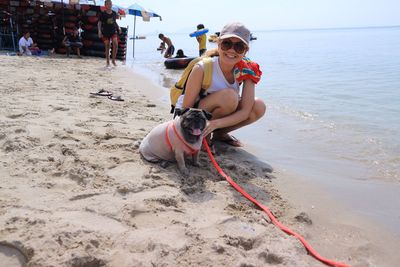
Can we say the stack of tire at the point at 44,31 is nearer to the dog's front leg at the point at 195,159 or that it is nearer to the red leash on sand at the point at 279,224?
the dog's front leg at the point at 195,159

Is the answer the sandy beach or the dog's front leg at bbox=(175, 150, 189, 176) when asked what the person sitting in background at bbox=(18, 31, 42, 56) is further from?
the dog's front leg at bbox=(175, 150, 189, 176)

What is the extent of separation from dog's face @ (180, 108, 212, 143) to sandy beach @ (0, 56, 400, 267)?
0.40 metres

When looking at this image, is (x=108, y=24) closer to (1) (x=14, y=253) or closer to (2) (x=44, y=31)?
(2) (x=44, y=31)

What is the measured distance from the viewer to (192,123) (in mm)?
3318

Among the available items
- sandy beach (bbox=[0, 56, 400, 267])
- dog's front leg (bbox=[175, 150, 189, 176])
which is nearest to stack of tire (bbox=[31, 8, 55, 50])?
sandy beach (bbox=[0, 56, 400, 267])

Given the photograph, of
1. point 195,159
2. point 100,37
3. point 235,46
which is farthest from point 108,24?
point 195,159

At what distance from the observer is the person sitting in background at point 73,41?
1561 centimetres

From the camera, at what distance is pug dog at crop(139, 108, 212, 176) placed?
3351 mm

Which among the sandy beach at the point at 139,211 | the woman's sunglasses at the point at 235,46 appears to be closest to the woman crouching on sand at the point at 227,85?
the woman's sunglasses at the point at 235,46

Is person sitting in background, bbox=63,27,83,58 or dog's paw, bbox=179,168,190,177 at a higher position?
person sitting in background, bbox=63,27,83,58

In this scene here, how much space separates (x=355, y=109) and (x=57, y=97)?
6034 mm

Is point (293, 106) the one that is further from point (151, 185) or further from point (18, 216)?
point (18, 216)

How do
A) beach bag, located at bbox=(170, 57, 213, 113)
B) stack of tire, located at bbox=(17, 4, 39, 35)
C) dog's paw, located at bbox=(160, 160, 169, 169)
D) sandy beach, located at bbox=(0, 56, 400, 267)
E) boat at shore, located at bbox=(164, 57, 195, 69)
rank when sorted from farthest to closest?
stack of tire, located at bbox=(17, 4, 39, 35), boat at shore, located at bbox=(164, 57, 195, 69), beach bag, located at bbox=(170, 57, 213, 113), dog's paw, located at bbox=(160, 160, 169, 169), sandy beach, located at bbox=(0, 56, 400, 267)

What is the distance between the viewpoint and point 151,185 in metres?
3.16
